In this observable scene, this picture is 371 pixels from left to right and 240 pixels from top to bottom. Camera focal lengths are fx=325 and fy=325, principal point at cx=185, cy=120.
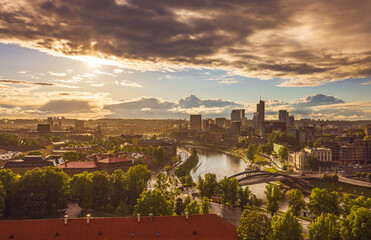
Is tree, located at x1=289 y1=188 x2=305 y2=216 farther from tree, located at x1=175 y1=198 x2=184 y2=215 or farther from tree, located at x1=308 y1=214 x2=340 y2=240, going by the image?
tree, located at x1=175 y1=198 x2=184 y2=215

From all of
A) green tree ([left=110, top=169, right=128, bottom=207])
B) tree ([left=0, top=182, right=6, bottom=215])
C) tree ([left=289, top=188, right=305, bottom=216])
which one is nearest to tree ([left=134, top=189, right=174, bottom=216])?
green tree ([left=110, top=169, right=128, bottom=207])

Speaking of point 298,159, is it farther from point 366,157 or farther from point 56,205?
point 56,205

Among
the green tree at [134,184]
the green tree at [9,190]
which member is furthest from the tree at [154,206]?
the green tree at [9,190]

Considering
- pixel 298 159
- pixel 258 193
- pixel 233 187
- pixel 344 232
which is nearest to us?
pixel 344 232

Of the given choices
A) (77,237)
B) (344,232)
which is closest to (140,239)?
(77,237)

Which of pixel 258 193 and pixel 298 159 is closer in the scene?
pixel 258 193

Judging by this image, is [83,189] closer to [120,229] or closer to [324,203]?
[120,229]

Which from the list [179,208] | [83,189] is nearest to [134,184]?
[83,189]
